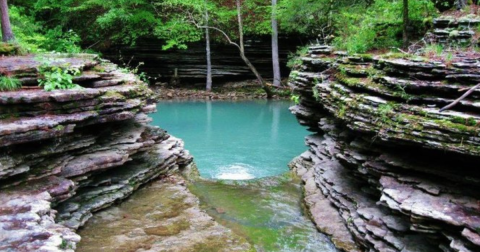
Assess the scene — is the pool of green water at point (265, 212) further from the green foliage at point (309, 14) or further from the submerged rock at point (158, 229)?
the green foliage at point (309, 14)

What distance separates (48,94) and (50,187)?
4.79 ft

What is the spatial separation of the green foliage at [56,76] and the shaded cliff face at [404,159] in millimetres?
4806

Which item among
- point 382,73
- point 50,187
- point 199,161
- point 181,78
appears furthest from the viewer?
point 181,78

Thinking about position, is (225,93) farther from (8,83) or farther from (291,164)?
(8,83)

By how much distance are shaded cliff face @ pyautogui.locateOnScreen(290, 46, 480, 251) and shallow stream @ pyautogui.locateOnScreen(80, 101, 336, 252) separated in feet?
2.07

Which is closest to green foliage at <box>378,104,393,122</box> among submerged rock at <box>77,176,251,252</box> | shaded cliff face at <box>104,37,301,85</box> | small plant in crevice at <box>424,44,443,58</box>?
small plant in crevice at <box>424,44,443,58</box>

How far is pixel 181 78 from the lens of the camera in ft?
82.3

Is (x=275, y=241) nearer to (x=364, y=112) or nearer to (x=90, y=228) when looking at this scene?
(x=364, y=112)

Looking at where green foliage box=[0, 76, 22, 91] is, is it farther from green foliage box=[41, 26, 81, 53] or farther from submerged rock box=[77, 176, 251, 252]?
green foliage box=[41, 26, 81, 53]

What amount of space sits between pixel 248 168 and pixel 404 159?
6461 millimetres

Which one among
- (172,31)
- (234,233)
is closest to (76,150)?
(234,233)

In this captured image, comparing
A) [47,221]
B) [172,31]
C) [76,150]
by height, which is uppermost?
[172,31]

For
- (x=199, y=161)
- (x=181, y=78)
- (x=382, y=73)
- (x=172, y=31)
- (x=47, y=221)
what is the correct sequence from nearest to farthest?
1. (x=47, y=221)
2. (x=382, y=73)
3. (x=199, y=161)
4. (x=172, y=31)
5. (x=181, y=78)

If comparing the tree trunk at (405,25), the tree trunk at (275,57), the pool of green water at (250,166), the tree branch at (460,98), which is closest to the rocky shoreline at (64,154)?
the pool of green water at (250,166)
